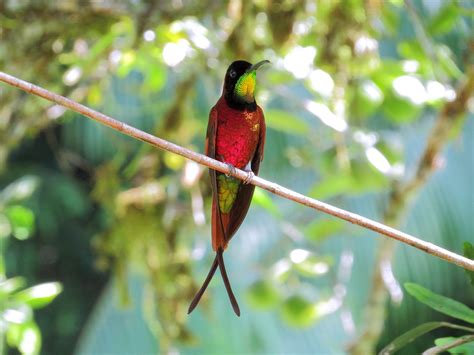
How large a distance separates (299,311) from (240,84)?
1158mm

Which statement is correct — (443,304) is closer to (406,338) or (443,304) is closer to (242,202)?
(406,338)

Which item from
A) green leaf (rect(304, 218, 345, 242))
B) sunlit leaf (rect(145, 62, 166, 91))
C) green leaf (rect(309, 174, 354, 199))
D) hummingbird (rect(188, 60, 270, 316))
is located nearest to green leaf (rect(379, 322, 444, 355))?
hummingbird (rect(188, 60, 270, 316))

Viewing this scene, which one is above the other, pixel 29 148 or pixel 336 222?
pixel 336 222

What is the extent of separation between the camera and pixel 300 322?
3541 millimetres

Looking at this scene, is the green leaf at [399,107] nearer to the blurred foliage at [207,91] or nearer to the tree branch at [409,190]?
the blurred foliage at [207,91]

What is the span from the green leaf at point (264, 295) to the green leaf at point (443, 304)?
1858mm

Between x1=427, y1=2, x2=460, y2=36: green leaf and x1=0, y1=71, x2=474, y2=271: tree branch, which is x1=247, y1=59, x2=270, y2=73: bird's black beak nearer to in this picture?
x1=0, y1=71, x2=474, y2=271: tree branch

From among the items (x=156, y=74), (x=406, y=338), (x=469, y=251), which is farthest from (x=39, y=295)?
(x=469, y=251)

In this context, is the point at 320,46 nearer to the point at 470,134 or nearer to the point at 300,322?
the point at 300,322

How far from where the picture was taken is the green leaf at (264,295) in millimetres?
3602

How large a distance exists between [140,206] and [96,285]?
973cm

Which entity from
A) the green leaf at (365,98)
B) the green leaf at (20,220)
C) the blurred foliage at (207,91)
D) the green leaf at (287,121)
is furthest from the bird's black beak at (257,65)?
the green leaf at (20,220)

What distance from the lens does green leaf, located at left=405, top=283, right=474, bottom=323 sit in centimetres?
171

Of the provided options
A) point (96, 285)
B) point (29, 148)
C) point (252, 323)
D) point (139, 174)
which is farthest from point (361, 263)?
point (29, 148)
